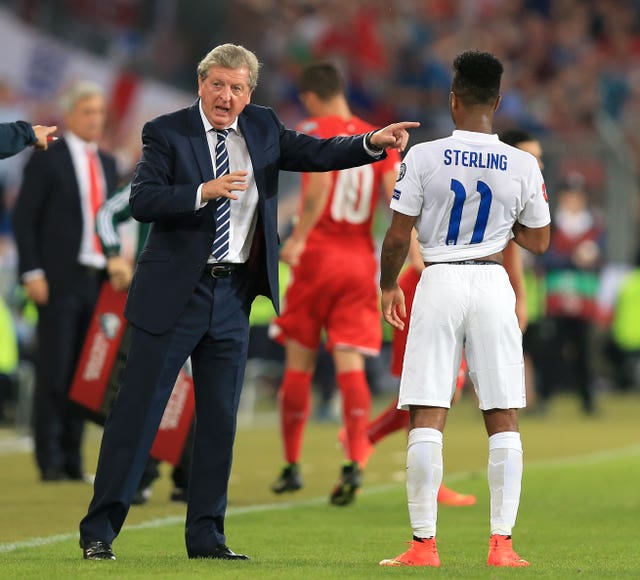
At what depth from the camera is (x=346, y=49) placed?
79.4ft

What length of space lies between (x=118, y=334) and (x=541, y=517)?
9.38ft

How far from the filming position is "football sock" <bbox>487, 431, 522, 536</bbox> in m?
6.31

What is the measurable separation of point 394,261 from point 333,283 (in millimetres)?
3122

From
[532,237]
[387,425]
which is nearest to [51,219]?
[387,425]

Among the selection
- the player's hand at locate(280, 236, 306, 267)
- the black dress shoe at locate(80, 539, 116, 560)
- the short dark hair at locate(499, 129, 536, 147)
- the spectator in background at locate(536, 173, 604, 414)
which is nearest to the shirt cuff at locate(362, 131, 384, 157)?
the black dress shoe at locate(80, 539, 116, 560)

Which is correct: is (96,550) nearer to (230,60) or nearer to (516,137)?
(230,60)

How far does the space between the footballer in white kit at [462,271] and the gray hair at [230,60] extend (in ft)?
2.43

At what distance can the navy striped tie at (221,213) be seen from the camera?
6535mm

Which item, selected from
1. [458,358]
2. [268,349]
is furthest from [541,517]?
[268,349]

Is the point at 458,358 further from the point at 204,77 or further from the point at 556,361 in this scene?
the point at 556,361

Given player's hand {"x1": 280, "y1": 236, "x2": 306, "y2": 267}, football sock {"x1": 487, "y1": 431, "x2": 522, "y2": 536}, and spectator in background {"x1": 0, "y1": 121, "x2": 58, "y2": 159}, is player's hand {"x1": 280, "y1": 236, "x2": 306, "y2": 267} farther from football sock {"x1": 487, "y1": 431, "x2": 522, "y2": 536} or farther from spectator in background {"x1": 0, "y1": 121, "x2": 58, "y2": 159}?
football sock {"x1": 487, "y1": 431, "x2": 522, "y2": 536}

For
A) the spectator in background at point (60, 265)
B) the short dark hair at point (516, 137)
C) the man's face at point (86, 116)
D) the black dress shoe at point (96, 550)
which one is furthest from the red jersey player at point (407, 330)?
the man's face at point (86, 116)

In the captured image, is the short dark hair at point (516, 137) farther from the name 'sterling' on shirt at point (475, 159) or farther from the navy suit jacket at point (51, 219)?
the name 'sterling' on shirt at point (475, 159)

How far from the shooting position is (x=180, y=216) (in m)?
6.35
